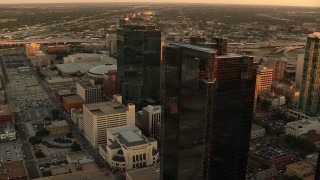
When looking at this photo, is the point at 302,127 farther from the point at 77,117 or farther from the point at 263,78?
the point at 77,117

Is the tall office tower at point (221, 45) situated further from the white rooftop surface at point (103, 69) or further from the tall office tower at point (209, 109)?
the white rooftop surface at point (103, 69)

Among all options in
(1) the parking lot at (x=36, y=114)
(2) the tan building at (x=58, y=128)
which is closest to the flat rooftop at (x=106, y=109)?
(2) the tan building at (x=58, y=128)

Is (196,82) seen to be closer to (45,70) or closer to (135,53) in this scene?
(135,53)

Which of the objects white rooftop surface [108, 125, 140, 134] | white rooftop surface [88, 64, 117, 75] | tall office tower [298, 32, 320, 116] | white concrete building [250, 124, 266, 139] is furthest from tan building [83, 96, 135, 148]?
white rooftop surface [88, 64, 117, 75]

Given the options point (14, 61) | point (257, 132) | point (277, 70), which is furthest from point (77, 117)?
point (14, 61)

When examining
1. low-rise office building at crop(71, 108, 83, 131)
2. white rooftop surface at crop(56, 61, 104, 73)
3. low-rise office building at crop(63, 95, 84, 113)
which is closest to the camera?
low-rise office building at crop(71, 108, 83, 131)

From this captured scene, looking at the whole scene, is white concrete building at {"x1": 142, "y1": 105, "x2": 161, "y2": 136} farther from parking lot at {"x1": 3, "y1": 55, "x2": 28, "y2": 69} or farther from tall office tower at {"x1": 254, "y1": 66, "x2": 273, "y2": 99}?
Result: parking lot at {"x1": 3, "y1": 55, "x2": 28, "y2": 69}
